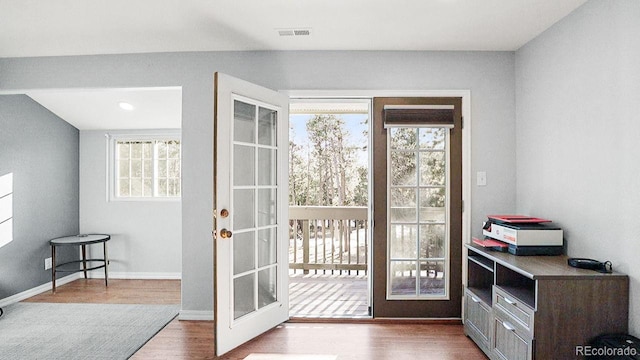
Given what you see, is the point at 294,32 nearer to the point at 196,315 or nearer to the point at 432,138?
the point at 432,138

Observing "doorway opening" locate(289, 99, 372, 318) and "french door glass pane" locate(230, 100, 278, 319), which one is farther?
"doorway opening" locate(289, 99, 372, 318)

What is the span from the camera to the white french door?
269 centimetres

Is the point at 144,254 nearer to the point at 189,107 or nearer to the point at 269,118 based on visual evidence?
the point at 189,107

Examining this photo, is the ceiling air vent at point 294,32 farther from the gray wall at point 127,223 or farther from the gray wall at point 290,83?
the gray wall at point 127,223

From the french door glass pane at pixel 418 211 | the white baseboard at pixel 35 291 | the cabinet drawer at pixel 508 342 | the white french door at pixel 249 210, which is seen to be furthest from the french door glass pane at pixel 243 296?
the white baseboard at pixel 35 291

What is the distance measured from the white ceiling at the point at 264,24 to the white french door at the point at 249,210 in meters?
0.49

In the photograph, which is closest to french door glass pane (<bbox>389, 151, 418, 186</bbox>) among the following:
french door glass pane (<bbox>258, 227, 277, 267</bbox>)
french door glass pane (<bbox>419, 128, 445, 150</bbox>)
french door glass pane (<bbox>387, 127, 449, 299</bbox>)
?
french door glass pane (<bbox>387, 127, 449, 299</bbox>)

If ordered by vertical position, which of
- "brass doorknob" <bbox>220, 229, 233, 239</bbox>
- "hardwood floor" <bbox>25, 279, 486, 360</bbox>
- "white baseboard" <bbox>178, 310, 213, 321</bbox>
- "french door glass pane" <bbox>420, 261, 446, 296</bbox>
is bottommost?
"hardwood floor" <bbox>25, 279, 486, 360</bbox>

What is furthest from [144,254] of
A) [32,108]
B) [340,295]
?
[340,295]

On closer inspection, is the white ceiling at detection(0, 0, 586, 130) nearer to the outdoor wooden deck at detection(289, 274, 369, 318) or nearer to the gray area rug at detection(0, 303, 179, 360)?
the gray area rug at detection(0, 303, 179, 360)

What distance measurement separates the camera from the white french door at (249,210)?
269 cm

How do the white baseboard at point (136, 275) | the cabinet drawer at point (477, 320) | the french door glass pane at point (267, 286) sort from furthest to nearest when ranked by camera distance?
the white baseboard at point (136, 275) < the french door glass pane at point (267, 286) < the cabinet drawer at point (477, 320)

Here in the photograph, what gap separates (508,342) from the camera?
2301 millimetres

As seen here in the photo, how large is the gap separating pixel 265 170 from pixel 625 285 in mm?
2563
